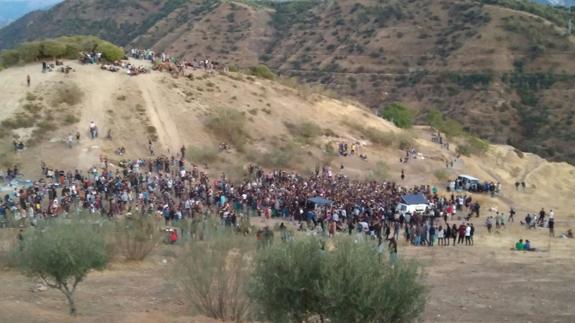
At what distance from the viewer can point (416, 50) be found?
101 m

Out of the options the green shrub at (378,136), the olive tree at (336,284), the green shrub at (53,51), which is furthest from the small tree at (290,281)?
the green shrub at (53,51)

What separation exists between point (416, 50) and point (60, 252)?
91238mm

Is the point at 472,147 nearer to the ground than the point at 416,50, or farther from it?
nearer to the ground

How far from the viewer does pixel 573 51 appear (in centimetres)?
9119

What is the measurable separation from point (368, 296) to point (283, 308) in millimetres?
1578

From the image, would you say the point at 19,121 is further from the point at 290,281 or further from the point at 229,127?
the point at 290,281

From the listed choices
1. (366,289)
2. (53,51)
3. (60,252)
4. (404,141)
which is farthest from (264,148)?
(366,289)

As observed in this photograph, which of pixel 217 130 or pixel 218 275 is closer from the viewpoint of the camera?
pixel 218 275

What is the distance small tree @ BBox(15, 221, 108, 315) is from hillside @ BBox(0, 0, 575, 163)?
207 ft

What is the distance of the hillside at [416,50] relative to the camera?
270ft

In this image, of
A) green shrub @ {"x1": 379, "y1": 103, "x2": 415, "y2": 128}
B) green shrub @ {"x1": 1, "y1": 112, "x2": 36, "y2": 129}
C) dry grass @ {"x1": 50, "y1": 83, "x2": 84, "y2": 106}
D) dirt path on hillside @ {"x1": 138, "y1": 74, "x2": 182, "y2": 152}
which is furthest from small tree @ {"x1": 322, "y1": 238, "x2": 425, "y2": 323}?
green shrub @ {"x1": 379, "y1": 103, "x2": 415, "y2": 128}

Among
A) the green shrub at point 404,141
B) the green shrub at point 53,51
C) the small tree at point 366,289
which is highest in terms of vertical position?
the green shrub at point 53,51

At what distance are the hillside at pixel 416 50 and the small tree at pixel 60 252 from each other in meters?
63.0

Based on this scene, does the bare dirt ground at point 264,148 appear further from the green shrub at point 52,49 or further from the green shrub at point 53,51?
the green shrub at point 52,49
